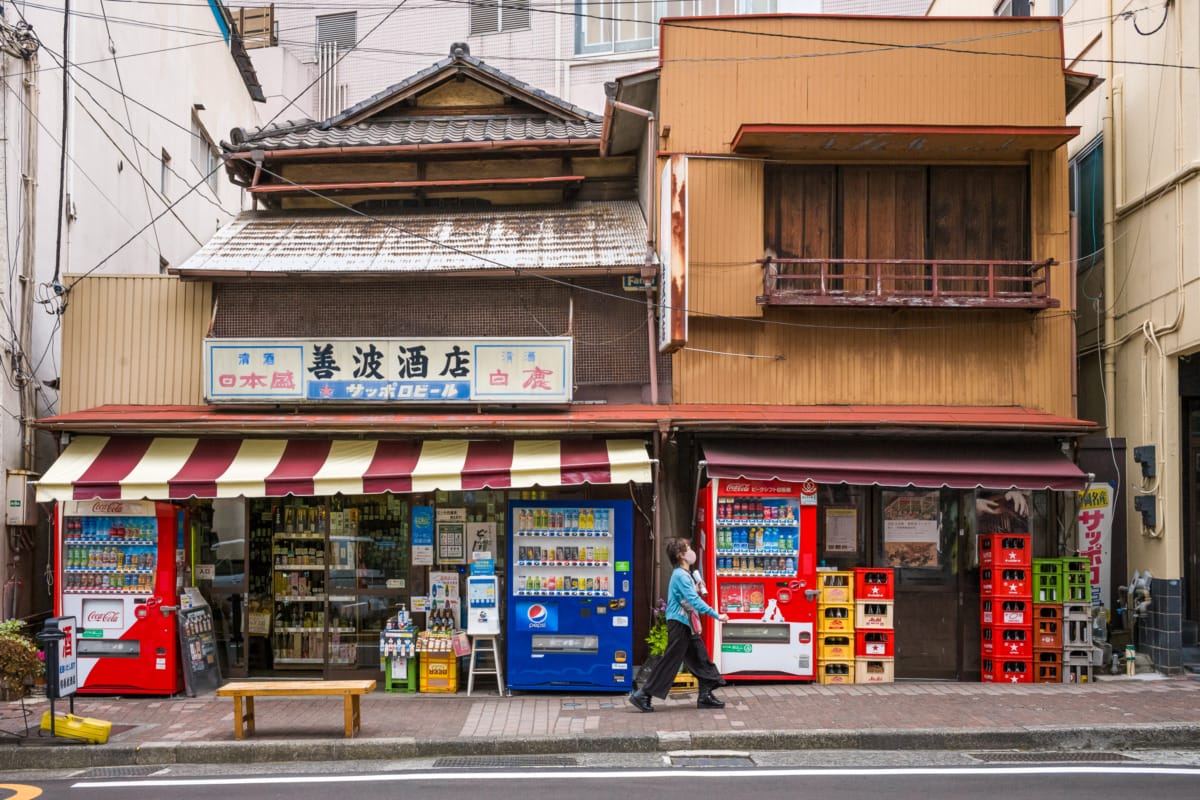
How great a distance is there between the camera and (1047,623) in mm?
13242

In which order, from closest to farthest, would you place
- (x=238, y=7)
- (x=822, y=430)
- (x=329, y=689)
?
1. (x=329, y=689)
2. (x=822, y=430)
3. (x=238, y=7)

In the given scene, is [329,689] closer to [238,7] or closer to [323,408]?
[323,408]

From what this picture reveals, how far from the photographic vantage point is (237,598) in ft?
46.2

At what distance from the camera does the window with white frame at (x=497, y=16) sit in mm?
26812

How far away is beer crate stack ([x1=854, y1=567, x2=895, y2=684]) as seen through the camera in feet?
42.8

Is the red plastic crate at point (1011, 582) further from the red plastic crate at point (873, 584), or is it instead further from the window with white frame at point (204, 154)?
the window with white frame at point (204, 154)

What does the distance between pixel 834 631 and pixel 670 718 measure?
2972 millimetres

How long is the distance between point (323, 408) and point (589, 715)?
5.12 metres

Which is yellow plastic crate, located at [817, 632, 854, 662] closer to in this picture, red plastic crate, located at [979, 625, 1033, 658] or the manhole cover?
red plastic crate, located at [979, 625, 1033, 658]

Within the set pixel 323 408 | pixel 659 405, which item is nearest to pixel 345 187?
pixel 323 408

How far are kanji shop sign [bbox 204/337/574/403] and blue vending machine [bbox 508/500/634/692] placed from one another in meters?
1.50

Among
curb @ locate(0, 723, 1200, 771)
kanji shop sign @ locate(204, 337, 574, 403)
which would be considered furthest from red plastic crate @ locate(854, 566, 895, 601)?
kanji shop sign @ locate(204, 337, 574, 403)

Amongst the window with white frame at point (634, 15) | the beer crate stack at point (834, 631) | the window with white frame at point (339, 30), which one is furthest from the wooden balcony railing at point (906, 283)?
the window with white frame at point (339, 30)

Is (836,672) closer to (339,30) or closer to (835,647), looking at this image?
(835,647)
